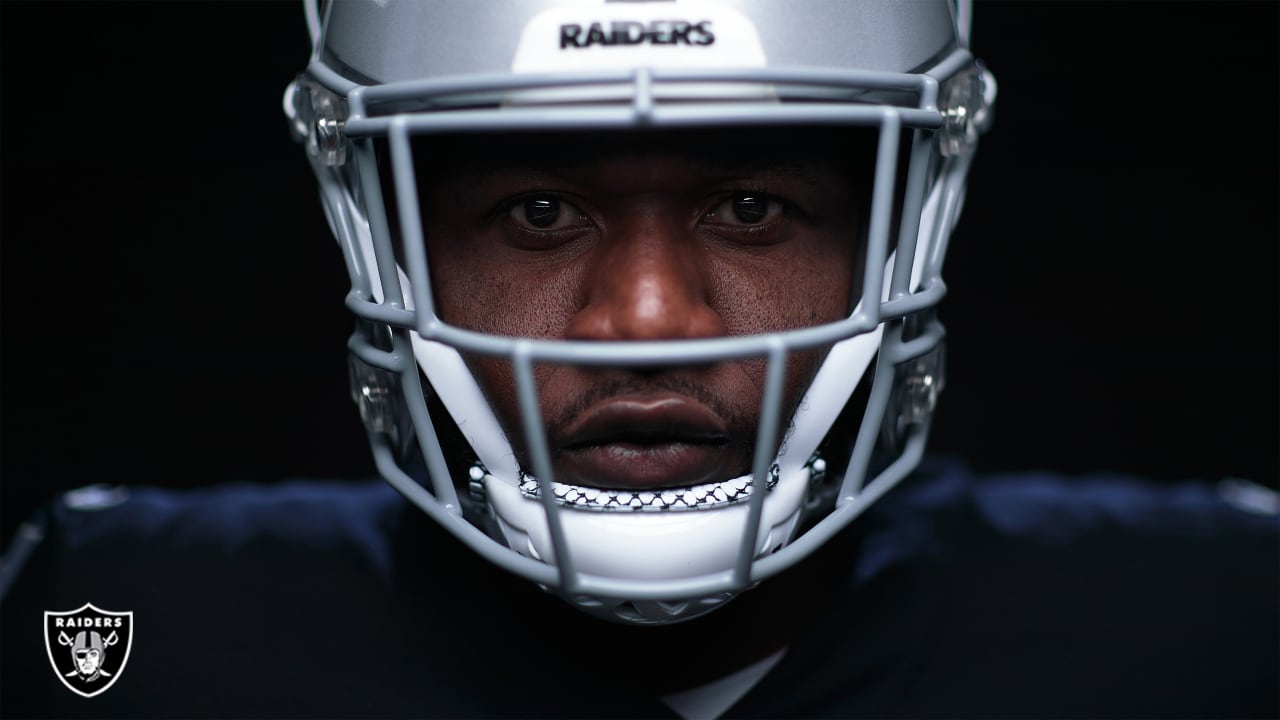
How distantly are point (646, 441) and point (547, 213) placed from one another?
9.5 inches

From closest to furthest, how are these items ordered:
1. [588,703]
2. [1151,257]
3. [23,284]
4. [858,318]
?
[858,318], [588,703], [23,284], [1151,257]

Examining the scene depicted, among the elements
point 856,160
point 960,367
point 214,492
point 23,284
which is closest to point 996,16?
point 960,367

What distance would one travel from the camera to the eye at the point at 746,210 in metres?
1.11

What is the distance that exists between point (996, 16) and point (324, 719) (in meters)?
1.53

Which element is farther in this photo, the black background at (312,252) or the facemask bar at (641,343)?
the black background at (312,252)

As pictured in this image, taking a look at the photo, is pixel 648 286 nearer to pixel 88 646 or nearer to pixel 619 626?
pixel 619 626

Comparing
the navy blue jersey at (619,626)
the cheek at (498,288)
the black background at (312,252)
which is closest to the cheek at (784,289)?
the cheek at (498,288)

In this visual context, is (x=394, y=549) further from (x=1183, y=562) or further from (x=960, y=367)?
(x=960, y=367)

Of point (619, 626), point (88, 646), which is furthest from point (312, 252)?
point (619, 626)

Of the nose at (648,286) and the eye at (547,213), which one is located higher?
the eye at (547,213)

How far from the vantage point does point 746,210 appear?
1120 millimetres

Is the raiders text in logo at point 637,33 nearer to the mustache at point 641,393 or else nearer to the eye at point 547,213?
the eye at point 547,213

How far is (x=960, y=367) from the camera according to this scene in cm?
214

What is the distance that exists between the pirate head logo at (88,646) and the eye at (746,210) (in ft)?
2.75
